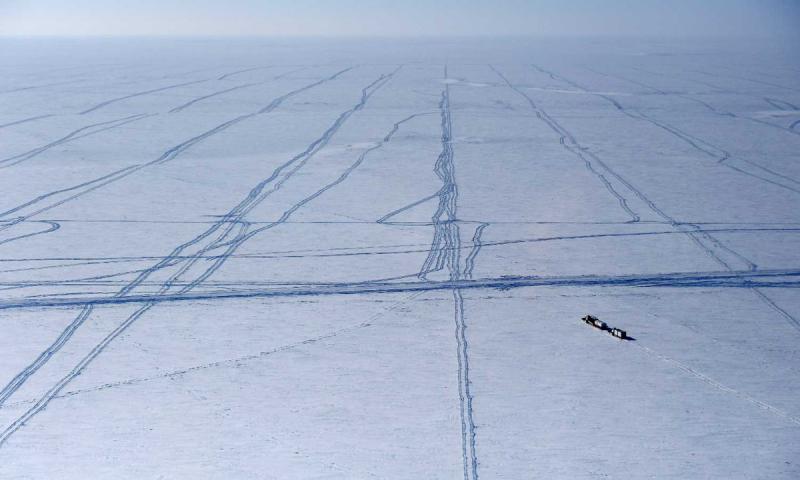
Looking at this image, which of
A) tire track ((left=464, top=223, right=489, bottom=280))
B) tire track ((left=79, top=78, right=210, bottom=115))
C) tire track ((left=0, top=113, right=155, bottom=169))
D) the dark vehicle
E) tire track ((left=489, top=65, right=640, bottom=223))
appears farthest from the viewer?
tire track ((left=79, top=78, right=210, bottom=115))

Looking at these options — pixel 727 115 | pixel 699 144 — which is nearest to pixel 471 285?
pixel 699 144

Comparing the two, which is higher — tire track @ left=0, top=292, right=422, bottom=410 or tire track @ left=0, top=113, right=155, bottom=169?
tire track @ left=0, top=292, right=422, bottom=410

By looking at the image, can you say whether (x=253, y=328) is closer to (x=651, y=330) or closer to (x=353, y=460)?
(x=353, y=460)

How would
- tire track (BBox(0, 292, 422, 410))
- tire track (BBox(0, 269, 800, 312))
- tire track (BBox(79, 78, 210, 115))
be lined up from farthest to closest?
tire track (BBox(79, 78, 210, 115)) < tire track (BBox(0, 269, 800, 312)) < tire track (BBox(0, 292, 422, 410))

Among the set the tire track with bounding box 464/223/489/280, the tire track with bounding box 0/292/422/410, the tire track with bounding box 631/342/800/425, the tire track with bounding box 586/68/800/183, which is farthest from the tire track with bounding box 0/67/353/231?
the tire track with bounding box 586/68/800/183

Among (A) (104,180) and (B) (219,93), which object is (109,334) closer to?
(A) (104,180)

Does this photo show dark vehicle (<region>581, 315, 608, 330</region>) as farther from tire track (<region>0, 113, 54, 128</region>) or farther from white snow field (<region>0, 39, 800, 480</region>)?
tire track (<region>0, 113, 54, 128</region>)

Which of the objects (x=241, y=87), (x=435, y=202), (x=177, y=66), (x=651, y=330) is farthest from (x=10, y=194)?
(x=177, y=66)

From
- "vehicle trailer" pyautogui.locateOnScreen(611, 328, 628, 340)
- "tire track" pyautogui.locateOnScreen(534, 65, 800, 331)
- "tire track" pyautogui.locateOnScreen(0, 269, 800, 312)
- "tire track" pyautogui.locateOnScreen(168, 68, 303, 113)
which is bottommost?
"tire track" pyautogui.locateOnScreen(168, 68, 303, 113)
